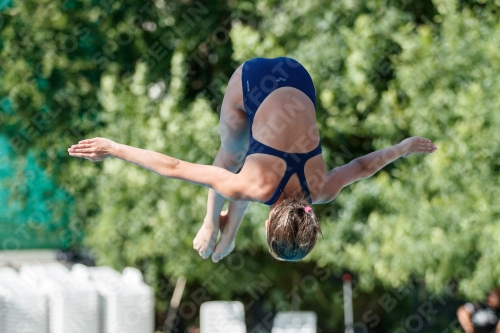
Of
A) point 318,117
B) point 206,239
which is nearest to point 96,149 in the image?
point 206,239

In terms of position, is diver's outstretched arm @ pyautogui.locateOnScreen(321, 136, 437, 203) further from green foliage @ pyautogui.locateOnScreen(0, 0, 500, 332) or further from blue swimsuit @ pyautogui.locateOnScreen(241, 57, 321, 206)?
green foliage @ pyautogui.locateOnScreen(0, 0, 500, 332)

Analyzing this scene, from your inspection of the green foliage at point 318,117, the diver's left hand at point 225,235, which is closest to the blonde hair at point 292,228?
the diver's left hand at point 225,235

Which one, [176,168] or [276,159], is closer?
[276,159]

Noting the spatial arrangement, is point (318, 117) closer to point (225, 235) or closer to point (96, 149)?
point (225, 235)

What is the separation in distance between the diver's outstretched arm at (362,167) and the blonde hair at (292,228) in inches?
7.2

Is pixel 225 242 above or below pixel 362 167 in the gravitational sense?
below

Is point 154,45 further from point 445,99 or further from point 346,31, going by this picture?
point 445,99

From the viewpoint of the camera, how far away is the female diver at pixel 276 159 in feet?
10.0

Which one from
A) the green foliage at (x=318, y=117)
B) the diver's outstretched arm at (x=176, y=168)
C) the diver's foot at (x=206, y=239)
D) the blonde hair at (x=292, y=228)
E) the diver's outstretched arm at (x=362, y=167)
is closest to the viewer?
the blonde hair at (x=292, y=228)

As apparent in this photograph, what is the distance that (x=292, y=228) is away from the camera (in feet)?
9.93

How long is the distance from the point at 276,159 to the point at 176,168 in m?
0.40

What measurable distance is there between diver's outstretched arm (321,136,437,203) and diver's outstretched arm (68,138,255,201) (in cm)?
35

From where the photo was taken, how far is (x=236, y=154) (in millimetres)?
3695

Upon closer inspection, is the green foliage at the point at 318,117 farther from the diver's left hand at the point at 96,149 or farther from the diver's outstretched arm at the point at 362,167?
the diver's left hand at the point at 96,149
